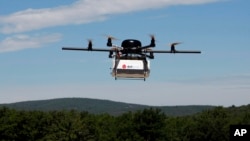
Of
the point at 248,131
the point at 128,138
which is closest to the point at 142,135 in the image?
the point at 128,138

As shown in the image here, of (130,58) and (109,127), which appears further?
(109,127)

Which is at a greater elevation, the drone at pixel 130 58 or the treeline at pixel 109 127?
the drone at pixel 130 58

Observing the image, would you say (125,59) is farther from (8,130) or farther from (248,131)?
(8,130)

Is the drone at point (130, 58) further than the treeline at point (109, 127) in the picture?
No

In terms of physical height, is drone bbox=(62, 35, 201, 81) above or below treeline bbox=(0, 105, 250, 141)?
above

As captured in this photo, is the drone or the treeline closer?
the drone
